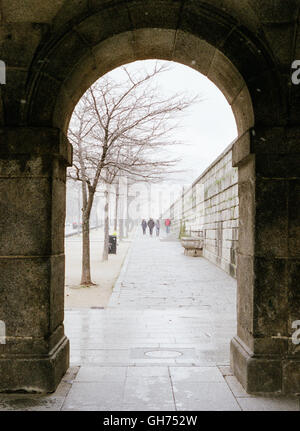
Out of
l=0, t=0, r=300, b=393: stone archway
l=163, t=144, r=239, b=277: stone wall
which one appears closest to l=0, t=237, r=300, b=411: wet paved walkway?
l=0, t=0, r=300, b=393: stone archway

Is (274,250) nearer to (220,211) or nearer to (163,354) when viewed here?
(163,354)

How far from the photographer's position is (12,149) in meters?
4.14

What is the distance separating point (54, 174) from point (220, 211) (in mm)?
11448

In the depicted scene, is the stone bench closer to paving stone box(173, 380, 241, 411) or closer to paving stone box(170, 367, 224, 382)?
paving stone box(170, 367, 224, 382)

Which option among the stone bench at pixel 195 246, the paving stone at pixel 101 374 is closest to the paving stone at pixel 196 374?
the paving stone at pixel 101 374

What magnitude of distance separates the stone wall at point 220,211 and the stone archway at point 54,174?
25.8 feet

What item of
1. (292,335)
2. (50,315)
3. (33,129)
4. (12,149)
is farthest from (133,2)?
(292,335)

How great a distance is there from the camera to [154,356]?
17.8ft

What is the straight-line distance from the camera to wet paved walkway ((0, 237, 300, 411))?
3.86m

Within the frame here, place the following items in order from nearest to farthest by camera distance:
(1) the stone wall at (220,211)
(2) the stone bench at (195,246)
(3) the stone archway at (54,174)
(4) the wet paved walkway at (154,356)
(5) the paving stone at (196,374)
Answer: (4) the wet paved walkway at (154,356) < (3) the stone archway at (54,174) < (5) the paving stone at (196,374) < (1) the stone wall at (220,211) < (2) the stone bench at (195,246)

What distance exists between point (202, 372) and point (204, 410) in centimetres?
101

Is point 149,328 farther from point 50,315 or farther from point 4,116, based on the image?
point 4,116

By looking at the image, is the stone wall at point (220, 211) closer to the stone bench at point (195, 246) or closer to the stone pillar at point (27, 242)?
the stone bench at point (195, 246)

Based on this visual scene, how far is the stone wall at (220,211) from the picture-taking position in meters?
12.7
